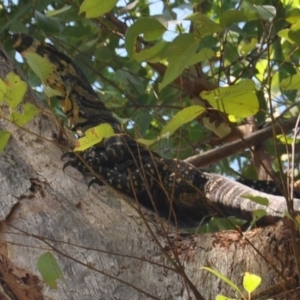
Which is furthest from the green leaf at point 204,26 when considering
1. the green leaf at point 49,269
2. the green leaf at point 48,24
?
the green leaf at point 48,24

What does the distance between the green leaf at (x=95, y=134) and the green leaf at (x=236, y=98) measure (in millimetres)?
274

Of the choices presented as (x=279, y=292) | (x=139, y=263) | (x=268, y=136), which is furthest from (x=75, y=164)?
(x=268, y=136)

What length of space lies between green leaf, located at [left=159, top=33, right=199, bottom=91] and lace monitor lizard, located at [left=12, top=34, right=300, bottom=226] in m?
0.63

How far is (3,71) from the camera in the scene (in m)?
3.27

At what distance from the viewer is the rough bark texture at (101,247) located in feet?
7.46

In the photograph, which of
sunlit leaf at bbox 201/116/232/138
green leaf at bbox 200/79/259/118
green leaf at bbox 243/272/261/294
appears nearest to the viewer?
green leaf at bbox 243/272/261/294

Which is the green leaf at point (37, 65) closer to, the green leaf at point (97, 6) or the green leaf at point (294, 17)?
the green leaf at point (97, 6)

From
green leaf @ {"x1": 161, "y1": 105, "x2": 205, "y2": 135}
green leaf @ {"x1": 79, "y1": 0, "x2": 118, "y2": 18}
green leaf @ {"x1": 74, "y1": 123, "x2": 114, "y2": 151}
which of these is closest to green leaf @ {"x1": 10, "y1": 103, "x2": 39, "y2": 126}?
green leaf @ {"x1": 74, "y1": 123, "x2": 114, "y2": 151}

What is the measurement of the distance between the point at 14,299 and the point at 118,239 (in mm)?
417

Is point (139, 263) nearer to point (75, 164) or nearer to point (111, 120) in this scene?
point (75, 164)

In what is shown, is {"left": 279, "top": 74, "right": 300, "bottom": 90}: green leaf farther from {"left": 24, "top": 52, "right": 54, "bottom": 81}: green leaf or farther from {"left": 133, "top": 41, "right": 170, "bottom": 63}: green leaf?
{"left": 24, "top": 52, "right": 54, "bottom": 81}: green leaf

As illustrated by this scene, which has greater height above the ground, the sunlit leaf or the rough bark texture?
the sunlit leaf

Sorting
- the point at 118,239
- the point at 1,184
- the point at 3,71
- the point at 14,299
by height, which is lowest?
the point at 14,299

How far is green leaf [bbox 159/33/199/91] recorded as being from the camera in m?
1.82
